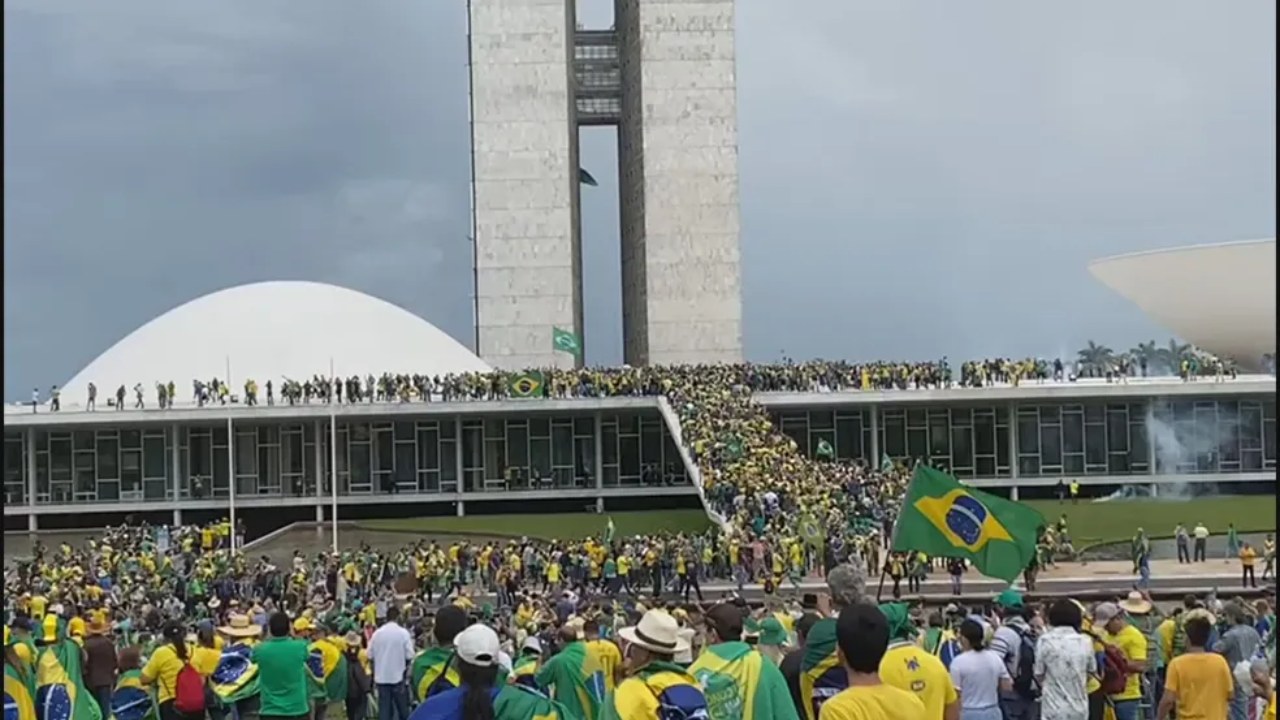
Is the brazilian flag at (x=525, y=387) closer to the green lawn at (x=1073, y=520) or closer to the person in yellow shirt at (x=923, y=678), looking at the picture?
the green lawn at (x=1073, y=520)

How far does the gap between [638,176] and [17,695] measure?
57892 mm

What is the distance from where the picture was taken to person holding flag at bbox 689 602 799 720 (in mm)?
5281

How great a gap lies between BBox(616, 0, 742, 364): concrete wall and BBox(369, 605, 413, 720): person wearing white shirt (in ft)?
169

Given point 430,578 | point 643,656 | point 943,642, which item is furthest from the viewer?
point 430,578

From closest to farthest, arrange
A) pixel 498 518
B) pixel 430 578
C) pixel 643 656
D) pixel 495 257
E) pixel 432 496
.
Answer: pixel 643 656 < pixel 430 578 < pixel 498 518 < pixel 432 496 < pixel 495 257

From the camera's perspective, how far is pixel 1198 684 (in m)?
7.65

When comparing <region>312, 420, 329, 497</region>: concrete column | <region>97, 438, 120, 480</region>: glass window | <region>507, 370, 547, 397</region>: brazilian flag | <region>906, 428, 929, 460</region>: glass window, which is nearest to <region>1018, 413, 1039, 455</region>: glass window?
<region>906, 428, 929, 460</region>: glass window

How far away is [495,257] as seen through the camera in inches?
2403

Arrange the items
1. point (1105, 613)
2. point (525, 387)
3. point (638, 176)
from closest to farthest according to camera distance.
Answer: point (1105, 613) < point (525, 387) < point (638, 176)

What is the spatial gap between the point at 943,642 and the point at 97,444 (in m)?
40.5

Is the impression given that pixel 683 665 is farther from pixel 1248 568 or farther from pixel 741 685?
pixel 1248 568

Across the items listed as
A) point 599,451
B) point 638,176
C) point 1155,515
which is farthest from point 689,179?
point 1155,515

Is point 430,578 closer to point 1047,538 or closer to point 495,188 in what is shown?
point 1047,538

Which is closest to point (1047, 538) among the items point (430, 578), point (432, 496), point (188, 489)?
point (430, 578)
